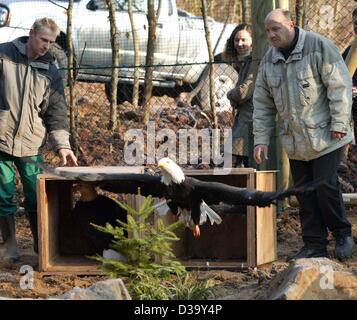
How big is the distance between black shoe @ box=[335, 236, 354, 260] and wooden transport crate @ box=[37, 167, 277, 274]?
0.53 m

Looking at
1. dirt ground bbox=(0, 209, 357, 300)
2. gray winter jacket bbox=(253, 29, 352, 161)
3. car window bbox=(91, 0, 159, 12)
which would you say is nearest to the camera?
dirt ground bbox=(0, 209, 357, 300)

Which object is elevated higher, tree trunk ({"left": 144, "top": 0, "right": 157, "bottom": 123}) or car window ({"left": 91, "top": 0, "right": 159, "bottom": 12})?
car window ({"left": 91, "top": 0, "right": 159, "bottom": 12})

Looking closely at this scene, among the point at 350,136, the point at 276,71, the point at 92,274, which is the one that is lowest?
the point at 92,274

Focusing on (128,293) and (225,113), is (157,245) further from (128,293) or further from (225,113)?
(225,113)

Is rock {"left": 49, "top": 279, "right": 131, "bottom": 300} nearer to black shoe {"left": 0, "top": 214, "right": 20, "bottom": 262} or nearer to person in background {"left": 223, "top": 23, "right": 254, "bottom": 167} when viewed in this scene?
black shoe {"left": 0, "top": 214, "right": 20, "bottom": 262}

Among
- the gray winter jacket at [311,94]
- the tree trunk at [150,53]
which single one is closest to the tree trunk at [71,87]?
the tree trunk at [150,53]

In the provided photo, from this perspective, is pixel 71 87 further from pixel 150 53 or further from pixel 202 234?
pixel 202 234

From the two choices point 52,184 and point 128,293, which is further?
point 52,184

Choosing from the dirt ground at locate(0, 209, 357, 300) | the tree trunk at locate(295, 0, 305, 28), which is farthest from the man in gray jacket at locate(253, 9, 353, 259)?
the tree trunk at locate(295, 0, 305, 28)

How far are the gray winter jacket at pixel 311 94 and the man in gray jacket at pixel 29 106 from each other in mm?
1758

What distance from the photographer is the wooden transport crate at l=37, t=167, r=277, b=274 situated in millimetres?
7148

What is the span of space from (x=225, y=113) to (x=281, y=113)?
4207 millimetres

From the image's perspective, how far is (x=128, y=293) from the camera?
5.68 meters
